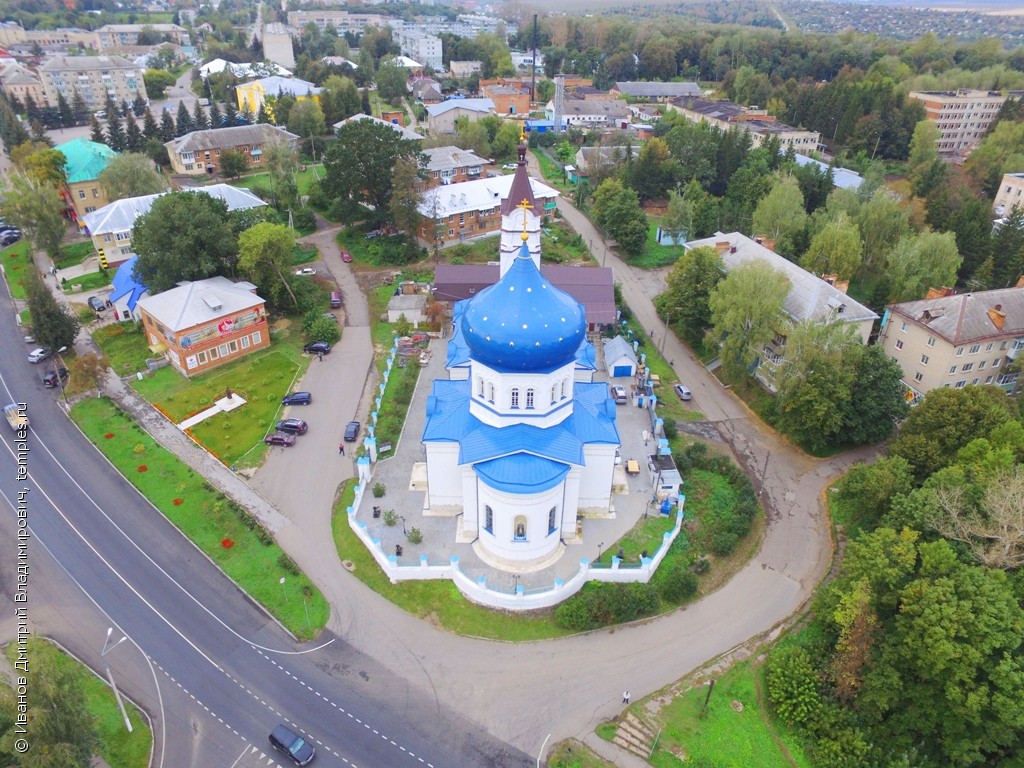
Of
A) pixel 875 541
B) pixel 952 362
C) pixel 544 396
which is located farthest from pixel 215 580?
pixel 952 362

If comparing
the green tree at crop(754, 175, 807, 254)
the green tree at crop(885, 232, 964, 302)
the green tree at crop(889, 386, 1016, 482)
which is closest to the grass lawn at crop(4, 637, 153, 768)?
the green tree at crop(889, 386, 1016, 482)

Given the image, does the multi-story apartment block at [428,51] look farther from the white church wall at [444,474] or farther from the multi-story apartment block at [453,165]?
the white church wall at [444,474]

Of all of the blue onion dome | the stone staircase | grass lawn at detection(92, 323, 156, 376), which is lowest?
grass lawn at detection(92, 323, 156, 376)

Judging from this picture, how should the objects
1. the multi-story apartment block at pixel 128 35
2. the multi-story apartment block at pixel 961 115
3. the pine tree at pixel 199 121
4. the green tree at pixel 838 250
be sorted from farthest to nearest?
1. the multi-story apartment block at pixel 128 35
2. the pine tree at pixel 199 121
3. the multi-story apartment block at pixel 961 115
4. the green tree at pixel 838 250

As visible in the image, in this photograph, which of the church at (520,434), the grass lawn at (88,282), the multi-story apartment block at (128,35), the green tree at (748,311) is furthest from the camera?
the multi-story apartment block at (128,35)

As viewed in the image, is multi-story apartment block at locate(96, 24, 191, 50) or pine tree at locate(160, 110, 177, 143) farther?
multi-story apartment block at locate(96, 24, 191, 50)

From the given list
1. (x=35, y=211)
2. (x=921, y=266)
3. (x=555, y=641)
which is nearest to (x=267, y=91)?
(x=35, y=211)

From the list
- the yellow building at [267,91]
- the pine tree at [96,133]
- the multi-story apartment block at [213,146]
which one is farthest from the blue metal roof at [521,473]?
the yellow building at [267,91]

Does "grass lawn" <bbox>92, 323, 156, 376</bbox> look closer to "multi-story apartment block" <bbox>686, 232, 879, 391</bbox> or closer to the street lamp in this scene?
the street lamp
